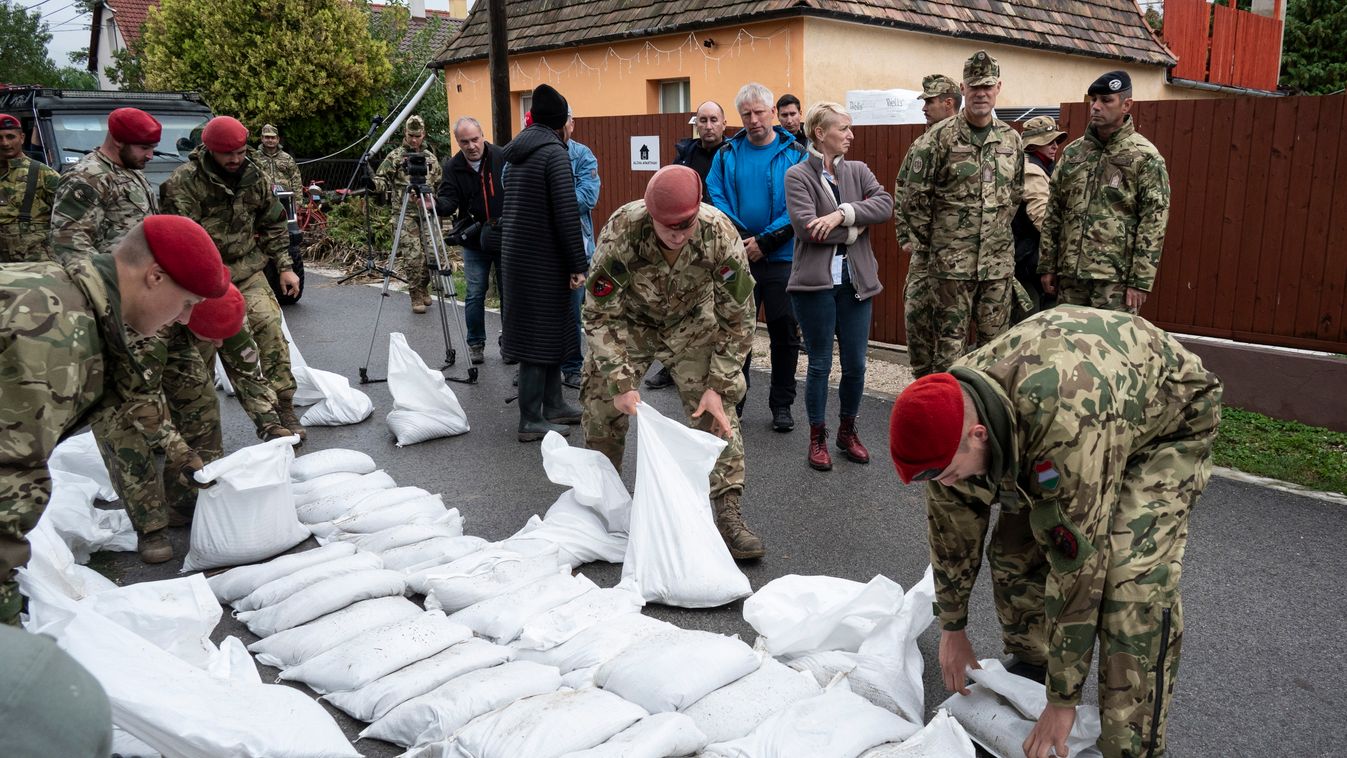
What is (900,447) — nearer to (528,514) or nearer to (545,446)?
(545,446)

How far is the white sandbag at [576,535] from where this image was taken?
396 cm

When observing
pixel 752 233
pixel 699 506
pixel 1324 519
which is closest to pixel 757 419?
pixel 752 233

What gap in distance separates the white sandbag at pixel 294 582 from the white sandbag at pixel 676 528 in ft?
3.22

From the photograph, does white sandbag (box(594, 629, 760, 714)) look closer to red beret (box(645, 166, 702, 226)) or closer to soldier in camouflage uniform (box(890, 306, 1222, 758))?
soldier in camouflage uniform (box(890, 306, 1222, 758))

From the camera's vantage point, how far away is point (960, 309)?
5168 mm

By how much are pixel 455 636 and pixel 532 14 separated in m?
12.1

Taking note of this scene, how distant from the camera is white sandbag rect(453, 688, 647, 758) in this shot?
2500 mm

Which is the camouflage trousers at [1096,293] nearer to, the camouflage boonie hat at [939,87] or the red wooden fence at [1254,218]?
the camouflage boonie hat at [939,87]

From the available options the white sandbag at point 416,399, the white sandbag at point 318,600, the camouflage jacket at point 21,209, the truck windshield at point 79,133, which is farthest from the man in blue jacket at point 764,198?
the truck windshield at point 79,133

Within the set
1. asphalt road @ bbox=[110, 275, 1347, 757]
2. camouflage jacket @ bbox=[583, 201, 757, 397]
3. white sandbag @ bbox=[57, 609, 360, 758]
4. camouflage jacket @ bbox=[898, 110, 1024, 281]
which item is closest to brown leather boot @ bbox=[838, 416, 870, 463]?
asphalt road @ bbox=[110, 275, 1347, 757]

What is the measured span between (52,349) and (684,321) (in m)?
2.42

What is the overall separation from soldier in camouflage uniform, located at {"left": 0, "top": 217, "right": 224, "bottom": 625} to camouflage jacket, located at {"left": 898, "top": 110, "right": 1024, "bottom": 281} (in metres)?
3.68

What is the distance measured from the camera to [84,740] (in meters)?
0.91

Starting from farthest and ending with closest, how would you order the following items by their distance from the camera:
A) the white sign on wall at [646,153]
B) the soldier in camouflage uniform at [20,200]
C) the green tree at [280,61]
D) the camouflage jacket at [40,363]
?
the green tree at [280,61]
the white sign on wall at [646,153]
the soldier in camouflage uniform at [20,200]
the camouflage jacket at [40,363]
